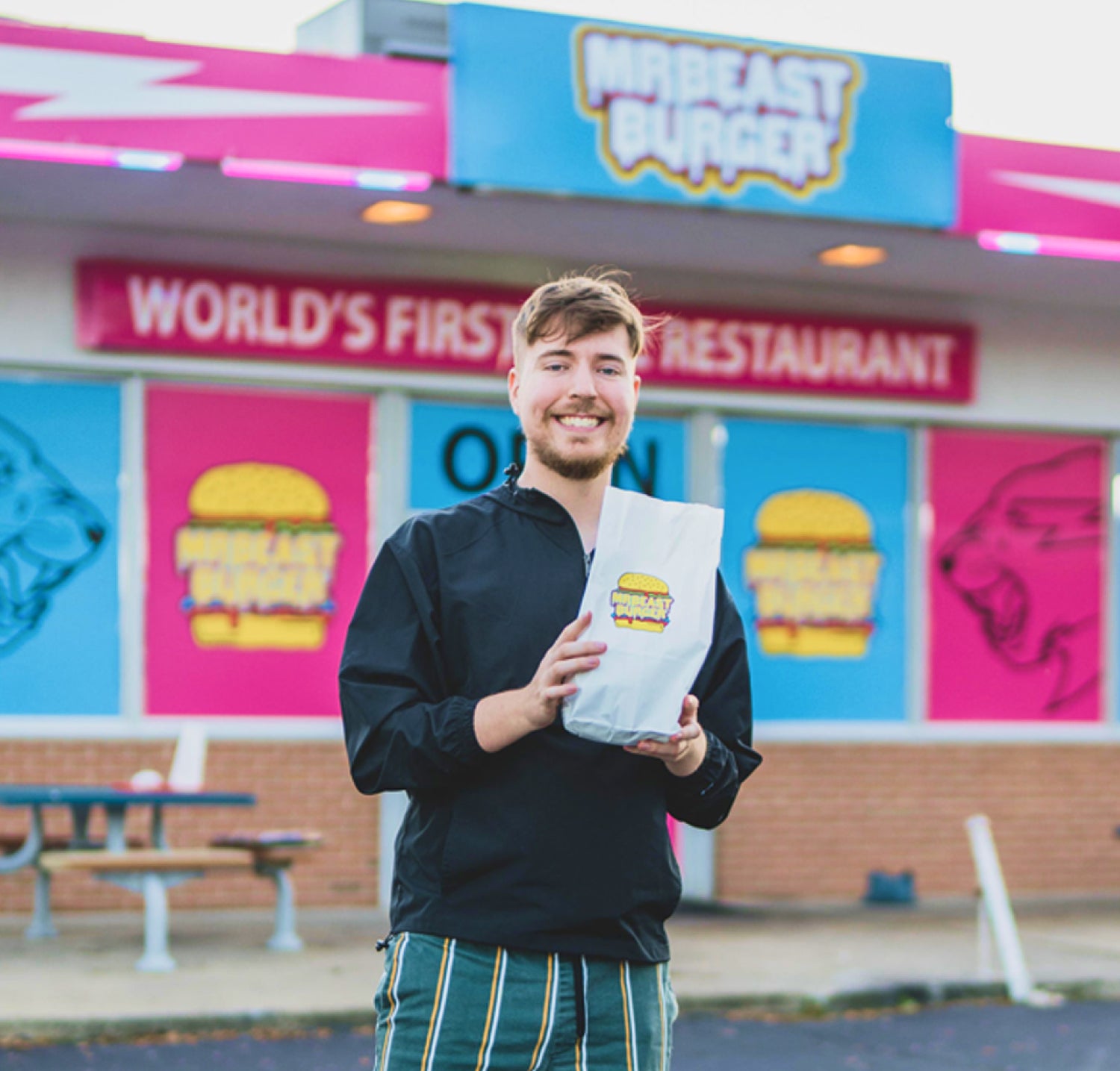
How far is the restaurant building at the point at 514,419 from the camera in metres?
8.97

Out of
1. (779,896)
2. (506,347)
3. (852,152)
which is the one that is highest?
(852,152)

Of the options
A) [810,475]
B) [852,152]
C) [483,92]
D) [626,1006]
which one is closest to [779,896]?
[810,475]

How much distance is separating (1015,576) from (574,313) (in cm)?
981

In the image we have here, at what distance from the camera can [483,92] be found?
8906mm

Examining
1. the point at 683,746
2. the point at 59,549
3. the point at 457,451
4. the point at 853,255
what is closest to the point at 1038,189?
the point at 853,255

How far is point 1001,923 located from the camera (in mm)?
8547

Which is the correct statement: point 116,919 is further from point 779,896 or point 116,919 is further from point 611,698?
point 611,698

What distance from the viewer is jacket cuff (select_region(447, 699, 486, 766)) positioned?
268cm

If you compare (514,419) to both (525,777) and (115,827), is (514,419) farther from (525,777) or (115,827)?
(525,777)

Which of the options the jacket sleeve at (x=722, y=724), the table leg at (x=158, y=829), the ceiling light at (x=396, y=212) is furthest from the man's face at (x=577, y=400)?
the table leg at (x=158, y=829)

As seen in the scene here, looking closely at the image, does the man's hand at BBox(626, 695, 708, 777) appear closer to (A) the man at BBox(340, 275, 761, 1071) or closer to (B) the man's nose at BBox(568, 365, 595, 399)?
(A) the man at BBox(340, 275, 761, 1071)

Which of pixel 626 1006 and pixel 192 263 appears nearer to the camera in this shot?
pixel 626 1006

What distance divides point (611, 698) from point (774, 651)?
9077 millimetres

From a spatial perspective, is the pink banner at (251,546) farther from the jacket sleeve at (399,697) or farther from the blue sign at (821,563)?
the jacket sleeve at (399,697)
